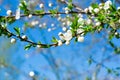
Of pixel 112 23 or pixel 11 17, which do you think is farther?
pixel 11 17

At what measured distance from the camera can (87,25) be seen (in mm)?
3000

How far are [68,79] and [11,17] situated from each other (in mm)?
11445

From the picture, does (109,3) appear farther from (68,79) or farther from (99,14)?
(68,79)

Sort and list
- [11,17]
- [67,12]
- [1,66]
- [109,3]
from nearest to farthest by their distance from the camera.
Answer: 1. [109,3]
2. [11,17]
3. [67,12]
4. [1,66]

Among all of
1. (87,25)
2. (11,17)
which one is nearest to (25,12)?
(11,17)

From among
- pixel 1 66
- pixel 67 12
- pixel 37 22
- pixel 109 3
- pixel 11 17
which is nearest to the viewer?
pixel 109 3

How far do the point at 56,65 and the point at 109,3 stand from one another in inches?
449

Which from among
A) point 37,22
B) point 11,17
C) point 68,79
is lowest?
point 11,17

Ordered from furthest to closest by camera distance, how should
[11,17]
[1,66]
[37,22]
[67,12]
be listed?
1. [1,66]
2. [37,22]
3. [67,12]
4. [11,17]

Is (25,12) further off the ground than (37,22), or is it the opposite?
(37,22)

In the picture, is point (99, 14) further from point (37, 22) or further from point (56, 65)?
point (56, 65)

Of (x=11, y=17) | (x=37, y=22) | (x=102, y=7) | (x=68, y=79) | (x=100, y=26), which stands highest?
→ (x=68, y=79)

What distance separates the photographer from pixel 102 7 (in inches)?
123

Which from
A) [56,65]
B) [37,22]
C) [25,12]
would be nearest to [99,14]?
[25,12]
